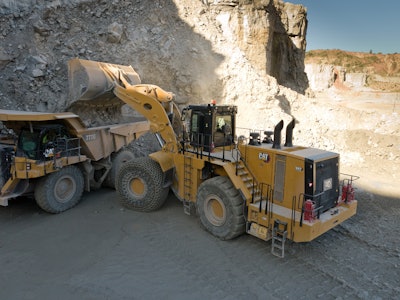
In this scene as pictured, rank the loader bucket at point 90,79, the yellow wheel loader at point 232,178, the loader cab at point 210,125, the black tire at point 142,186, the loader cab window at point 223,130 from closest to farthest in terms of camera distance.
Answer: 1. the yellow wheel loader at point 232,178
2. the loader cab at point 210,125
3. the loader cab window at point 223,130
4. the black tire at point 142,186
5. the loader bucket at point 90,79

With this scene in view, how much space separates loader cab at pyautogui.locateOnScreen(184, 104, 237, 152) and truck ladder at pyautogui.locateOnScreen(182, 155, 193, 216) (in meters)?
0.40

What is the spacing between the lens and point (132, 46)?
13.9 m

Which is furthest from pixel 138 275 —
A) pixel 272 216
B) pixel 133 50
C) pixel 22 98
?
pixel 133 50

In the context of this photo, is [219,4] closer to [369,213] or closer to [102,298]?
[369,213]

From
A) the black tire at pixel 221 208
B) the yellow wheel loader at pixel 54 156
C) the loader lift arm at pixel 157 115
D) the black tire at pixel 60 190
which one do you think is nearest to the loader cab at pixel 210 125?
the loader lift arm at pixel 157 115

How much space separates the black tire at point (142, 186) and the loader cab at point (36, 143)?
5.57 ft

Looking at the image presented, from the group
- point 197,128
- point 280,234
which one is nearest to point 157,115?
point 197,128

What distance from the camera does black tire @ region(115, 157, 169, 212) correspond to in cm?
750

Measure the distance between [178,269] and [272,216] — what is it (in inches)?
71.4

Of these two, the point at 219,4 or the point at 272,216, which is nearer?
the point at 272,216

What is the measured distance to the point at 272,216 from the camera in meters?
5.67

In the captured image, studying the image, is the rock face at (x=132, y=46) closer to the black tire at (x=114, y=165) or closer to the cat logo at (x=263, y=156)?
the black tire at (x=114, y=165)

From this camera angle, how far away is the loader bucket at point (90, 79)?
29.5ft

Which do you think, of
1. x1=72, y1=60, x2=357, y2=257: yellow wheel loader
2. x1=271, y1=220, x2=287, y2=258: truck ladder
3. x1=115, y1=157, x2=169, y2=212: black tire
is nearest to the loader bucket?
x1=72, y1=60, x2=357, y2=257: yellow wheel loader
